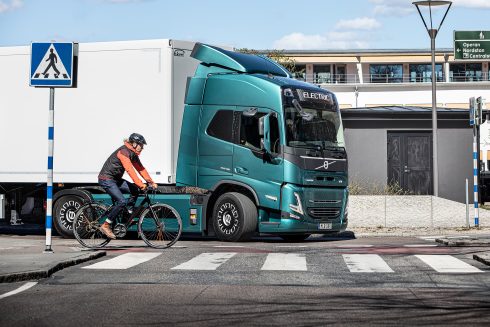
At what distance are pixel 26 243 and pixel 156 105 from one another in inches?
145

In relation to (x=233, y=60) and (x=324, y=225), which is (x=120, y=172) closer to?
(x=233, y=60)

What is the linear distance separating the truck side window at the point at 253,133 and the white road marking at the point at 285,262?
366cm

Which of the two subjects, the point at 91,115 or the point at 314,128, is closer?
the point at 314,128

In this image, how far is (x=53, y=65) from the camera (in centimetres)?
1427

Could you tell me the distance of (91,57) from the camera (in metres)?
19.3

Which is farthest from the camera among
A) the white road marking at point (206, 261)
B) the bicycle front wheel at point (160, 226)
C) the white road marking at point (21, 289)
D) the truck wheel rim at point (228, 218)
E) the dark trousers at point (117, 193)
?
the truck wheel rim at point (228, 218)

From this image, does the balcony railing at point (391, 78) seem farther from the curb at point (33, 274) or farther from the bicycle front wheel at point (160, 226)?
the curb at point (33, 274)

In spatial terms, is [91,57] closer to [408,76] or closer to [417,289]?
[417,289]

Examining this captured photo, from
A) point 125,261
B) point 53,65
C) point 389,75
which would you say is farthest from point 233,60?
point 389,75

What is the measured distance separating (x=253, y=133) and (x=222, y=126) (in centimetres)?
69

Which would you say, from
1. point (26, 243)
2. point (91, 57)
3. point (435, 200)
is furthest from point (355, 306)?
point (435, 200)

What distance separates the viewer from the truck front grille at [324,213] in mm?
18156

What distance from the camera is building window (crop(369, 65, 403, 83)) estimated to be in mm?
75000

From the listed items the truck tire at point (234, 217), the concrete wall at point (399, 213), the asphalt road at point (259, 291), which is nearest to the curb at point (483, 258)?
the asphalt road at point (259, 291)
